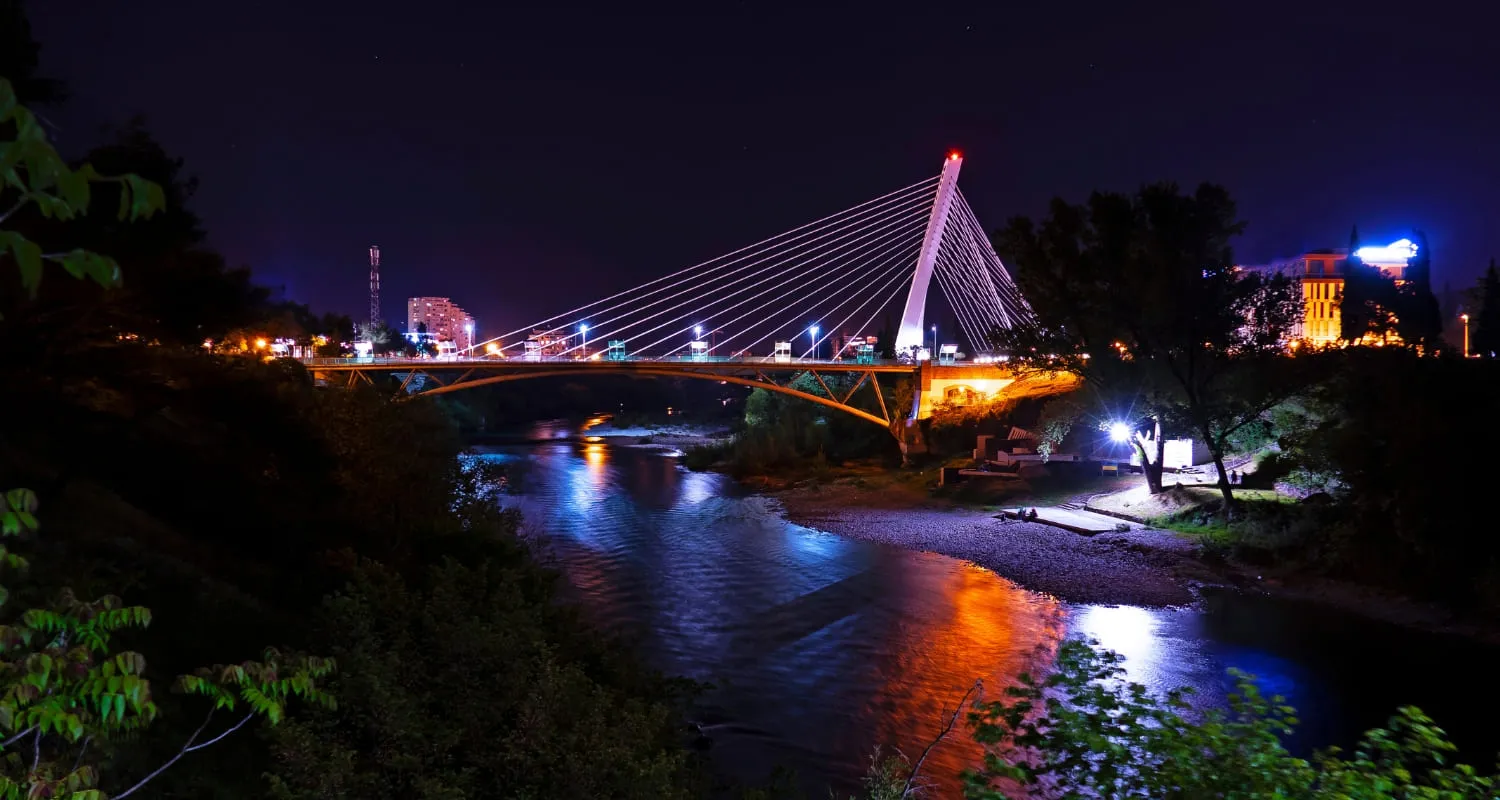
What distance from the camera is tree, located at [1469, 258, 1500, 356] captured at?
3822cm

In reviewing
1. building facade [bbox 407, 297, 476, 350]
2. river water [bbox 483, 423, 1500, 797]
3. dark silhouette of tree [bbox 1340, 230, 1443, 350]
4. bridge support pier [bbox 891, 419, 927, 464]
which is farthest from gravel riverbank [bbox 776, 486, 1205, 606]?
building facade [bbox 407, 297, 476, 350]

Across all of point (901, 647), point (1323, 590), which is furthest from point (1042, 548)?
point (901, 647)

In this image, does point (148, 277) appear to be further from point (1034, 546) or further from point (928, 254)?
point (928, 254)

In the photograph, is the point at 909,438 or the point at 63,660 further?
the point at 909,438

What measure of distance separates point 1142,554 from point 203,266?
58.9ft

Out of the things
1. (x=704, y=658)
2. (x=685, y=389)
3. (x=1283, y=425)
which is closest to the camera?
(x=704, y=658)

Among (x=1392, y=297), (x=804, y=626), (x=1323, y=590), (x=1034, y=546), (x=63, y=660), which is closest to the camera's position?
(x=63, y=660)

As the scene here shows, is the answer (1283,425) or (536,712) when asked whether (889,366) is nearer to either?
(1283,425)

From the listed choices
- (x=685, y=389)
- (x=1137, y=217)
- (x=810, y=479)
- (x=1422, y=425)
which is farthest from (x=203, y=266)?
(x=685, y=389)

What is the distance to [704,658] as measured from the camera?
528 inches

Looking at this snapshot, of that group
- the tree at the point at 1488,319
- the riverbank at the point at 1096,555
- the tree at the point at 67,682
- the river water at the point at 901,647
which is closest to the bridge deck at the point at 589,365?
the riverbank at the point at 1096,555

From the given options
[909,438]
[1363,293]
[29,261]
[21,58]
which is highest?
[1363,293]

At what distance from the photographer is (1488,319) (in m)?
39.2

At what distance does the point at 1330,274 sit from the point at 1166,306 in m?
46.5
